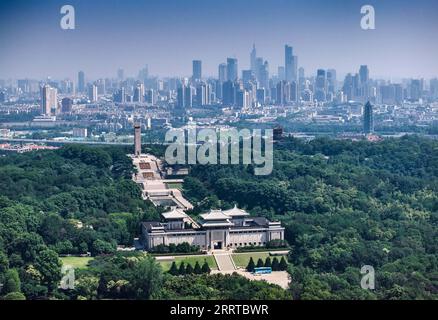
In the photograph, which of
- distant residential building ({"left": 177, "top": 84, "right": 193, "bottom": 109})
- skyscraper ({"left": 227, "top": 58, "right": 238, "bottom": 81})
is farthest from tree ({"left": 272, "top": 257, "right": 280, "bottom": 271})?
skyscraper ({"left": 227, "top": 58, "right": 238, "bottom": 81})

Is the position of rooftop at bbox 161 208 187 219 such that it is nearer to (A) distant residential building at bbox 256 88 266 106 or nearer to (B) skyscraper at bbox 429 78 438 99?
(A) distant residential building at bbox 256 88 266 106

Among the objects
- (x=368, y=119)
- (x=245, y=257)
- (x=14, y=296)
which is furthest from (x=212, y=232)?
(x=368, y=119)

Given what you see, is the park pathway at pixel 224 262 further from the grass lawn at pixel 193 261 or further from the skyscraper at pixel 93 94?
the skyscraper at pixel 93 94

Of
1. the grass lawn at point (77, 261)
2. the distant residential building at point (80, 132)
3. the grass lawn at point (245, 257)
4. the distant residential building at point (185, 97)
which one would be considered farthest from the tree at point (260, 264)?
the distant residential building at point (185, 97)

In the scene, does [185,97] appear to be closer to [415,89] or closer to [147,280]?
[415,89]
